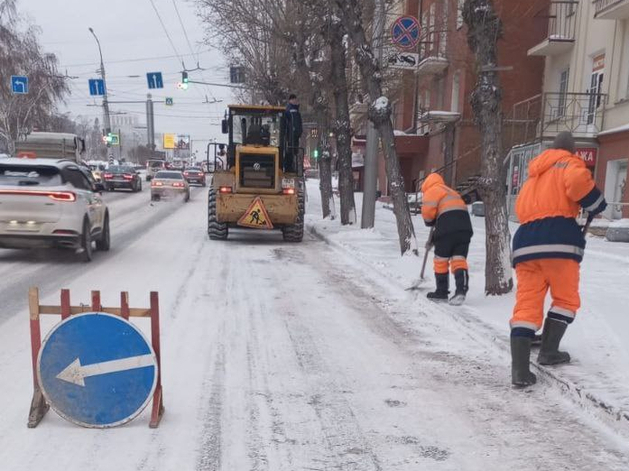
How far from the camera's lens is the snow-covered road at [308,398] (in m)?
3.26

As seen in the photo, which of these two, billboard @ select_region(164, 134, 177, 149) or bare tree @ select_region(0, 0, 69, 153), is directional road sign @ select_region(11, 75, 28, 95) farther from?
billboard @ select_region(164, 134, 177, 149)

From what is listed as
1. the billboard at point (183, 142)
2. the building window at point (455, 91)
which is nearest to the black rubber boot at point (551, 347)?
the building window at point (455, 91)

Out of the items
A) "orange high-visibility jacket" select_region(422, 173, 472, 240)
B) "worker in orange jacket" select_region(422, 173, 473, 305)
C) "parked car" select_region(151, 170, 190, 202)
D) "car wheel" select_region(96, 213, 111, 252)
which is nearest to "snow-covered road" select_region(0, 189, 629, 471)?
"worker in orange jacket" select_region(422, 173, 473, 305)

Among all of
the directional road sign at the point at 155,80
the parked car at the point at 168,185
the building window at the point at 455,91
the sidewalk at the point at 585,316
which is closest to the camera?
the sidewalk at the point at 585,316

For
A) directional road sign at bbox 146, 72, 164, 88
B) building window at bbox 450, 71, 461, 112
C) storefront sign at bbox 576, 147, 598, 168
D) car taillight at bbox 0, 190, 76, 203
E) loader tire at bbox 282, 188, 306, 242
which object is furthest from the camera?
directional road sign at bbox 146, 72, 164, 88

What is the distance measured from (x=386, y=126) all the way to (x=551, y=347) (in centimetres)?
730

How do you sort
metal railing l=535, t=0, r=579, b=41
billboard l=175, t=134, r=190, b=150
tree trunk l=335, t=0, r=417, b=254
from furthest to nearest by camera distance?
Answer: billboard l=175, t=134, r=190, b=150
metal railing l=535, t=0, r=579, b=41
tree trunk l=335, t=0, r=417, b=254

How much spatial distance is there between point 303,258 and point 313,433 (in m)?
7.74

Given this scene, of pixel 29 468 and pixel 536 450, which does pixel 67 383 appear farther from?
pixel 536 450

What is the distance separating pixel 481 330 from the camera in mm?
5719

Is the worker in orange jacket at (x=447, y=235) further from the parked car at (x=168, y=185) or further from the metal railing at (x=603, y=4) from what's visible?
the parked car at (x=168, y=185)

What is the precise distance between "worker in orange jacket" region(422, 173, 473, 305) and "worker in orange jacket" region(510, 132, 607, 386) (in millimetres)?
2433

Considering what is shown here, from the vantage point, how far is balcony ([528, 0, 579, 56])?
19219 mm

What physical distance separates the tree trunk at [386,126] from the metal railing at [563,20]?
10765 mm
